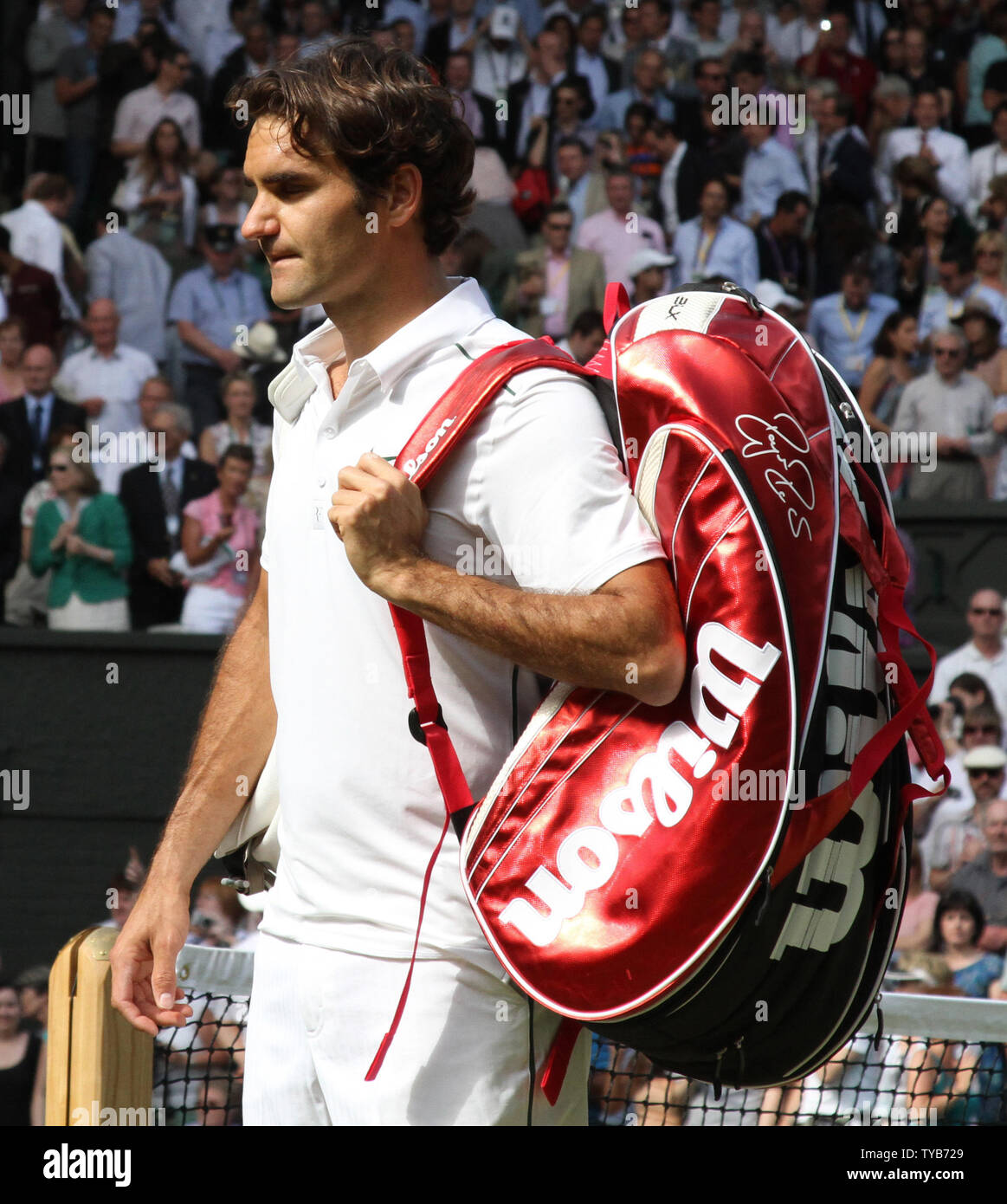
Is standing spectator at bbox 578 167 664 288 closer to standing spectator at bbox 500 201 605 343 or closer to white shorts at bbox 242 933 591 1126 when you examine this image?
standing spectator at bbox 500 201 605 343

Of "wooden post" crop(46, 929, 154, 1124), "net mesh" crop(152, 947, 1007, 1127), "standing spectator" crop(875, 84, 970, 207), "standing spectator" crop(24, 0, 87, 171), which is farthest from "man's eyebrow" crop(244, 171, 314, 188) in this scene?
"standing spectator" crop(24, 0, 87, 171)

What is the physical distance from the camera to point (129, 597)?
26.7 ft

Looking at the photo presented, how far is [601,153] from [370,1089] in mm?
8378

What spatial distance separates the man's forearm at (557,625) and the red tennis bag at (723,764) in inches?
1.9

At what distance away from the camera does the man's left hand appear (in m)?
1.78

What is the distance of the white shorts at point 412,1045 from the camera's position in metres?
1.82

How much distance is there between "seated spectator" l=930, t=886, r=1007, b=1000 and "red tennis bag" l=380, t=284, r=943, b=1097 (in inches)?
170

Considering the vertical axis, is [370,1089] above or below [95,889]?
above

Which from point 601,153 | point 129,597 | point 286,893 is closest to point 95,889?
point 129,597

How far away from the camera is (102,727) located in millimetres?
8297

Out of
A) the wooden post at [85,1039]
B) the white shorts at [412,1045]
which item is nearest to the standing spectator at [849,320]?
the wooden post at [85,1039]

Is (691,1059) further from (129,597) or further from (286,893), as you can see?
(129,597)

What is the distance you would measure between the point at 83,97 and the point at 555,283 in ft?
10.7

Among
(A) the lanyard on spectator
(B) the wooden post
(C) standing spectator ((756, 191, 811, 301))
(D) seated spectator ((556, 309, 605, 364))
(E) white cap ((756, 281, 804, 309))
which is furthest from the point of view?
(C) standing spectator ((756, 191, 811, 301))
